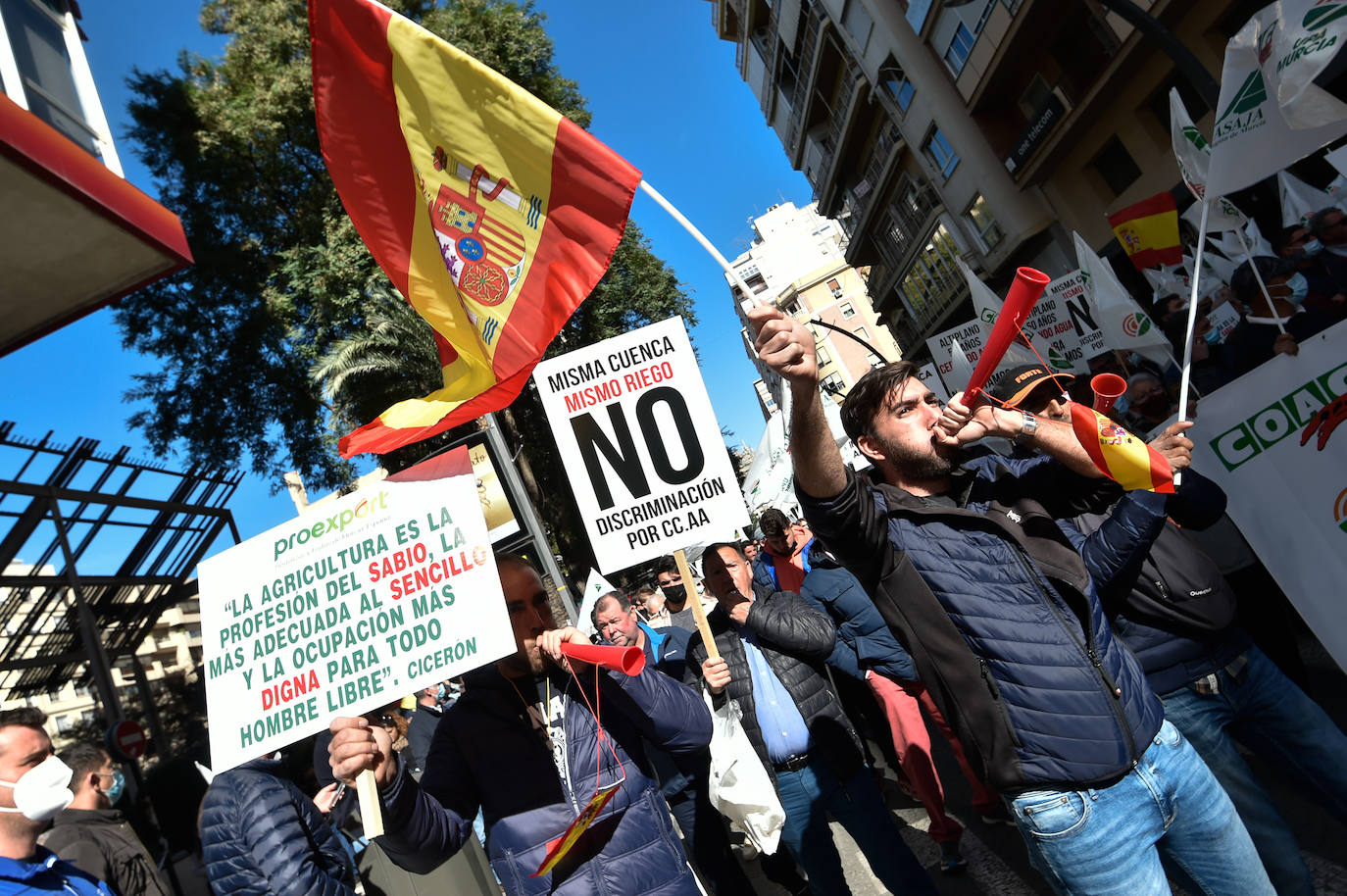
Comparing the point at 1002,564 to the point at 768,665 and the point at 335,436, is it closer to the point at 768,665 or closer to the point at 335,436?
the point at 768,665

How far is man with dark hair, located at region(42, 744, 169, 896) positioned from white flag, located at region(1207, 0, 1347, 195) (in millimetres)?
5808

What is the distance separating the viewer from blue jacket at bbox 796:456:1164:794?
183 centimetres

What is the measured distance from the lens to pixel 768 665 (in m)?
3.66

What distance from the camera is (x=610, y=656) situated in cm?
239

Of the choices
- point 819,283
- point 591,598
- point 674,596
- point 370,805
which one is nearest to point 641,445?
point 370,805

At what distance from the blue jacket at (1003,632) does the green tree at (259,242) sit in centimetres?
1389

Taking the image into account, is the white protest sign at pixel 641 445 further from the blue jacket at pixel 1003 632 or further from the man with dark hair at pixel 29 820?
the man with dark hair at pixel 29 820

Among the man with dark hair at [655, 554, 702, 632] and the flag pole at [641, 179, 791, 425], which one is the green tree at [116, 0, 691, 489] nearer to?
the man with dark hair at [655, 554, 702, 632]

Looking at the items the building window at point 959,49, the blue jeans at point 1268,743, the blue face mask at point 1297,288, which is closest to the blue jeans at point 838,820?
the blue jeans at point 1268,743

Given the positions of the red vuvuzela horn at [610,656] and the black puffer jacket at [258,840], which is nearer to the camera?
the red vuvuzela horn at [610,656]

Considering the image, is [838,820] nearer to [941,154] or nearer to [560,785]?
[560,785]

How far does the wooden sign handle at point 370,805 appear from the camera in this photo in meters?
2.00

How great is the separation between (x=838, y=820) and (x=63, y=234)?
516 centimetres

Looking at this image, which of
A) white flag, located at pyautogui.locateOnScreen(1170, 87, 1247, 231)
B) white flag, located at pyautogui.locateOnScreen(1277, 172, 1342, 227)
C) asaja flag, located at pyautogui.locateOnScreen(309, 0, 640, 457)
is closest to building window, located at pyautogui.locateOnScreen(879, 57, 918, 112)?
white flag, located at pyautogui.locateOnScreen(1277, 172, 1342, 227)
